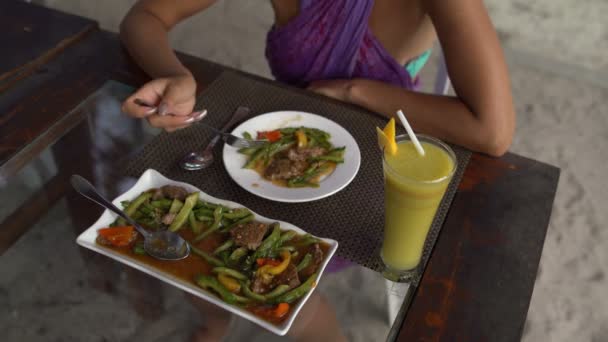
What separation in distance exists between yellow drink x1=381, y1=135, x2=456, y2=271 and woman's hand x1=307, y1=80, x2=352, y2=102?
369 mm

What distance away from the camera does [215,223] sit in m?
0.74

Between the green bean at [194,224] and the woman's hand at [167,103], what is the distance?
→ 8.9 inches

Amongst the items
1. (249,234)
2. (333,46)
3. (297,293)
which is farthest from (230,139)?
(333,46)

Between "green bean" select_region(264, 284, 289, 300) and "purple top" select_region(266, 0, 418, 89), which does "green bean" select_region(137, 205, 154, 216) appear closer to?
"green bean" select_region(264, 284, 289, 300)

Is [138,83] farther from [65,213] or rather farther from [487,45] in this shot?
[487,45]

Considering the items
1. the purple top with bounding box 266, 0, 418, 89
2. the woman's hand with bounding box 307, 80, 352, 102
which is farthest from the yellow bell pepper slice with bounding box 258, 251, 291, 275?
the purple top with bounding box 266, 0, 418, 89

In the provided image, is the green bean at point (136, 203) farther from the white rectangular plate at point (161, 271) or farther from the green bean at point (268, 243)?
the green bean at point (268, 243)

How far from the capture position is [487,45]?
3.22 ft

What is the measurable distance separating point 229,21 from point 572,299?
79.8 inches

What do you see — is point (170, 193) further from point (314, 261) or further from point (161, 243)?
point (314, 261)

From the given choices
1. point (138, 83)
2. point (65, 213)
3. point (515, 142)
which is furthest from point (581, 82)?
point (65, 213)

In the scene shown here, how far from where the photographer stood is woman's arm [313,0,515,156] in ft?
3.18

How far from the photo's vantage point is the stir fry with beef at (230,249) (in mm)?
654

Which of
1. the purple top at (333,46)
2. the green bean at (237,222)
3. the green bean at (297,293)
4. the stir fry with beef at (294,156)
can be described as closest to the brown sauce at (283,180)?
the stir fry with beef at (294,156)
